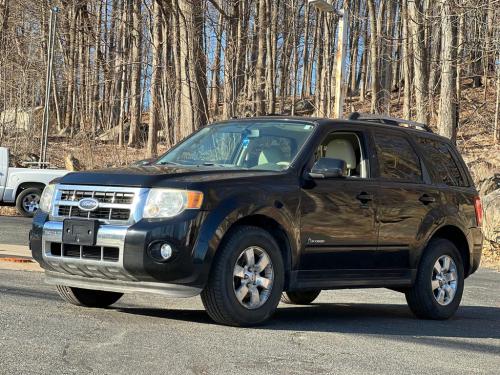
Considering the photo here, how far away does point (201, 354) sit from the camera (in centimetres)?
631

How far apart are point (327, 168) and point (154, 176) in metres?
1.62

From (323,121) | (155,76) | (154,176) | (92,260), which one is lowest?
(92,260)

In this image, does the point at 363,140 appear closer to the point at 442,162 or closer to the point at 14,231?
the point at 442,162

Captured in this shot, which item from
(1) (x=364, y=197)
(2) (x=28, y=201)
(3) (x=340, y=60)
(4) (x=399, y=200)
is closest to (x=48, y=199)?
(1) (x=364, y=197)

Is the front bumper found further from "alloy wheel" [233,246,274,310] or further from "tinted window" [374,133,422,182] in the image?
"tinted window" [374,133,422,182]

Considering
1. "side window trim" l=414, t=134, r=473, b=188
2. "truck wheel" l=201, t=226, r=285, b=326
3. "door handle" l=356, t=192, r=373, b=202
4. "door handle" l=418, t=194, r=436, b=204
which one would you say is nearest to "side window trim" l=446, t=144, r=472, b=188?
"side window trim" l=414, t=134, r=473, b=188

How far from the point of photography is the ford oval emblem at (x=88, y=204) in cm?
756

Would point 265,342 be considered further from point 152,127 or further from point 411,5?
point 152,127

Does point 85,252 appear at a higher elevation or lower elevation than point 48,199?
lower

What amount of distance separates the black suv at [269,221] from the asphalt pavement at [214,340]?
309 mm

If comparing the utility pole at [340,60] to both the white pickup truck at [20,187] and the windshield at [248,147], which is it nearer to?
the white pickup truck at [20,187]

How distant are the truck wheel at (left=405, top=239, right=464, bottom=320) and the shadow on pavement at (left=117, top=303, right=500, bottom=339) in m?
0.12

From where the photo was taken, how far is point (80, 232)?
754 centimetres

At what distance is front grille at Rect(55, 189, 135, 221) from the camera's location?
743 centimetres
